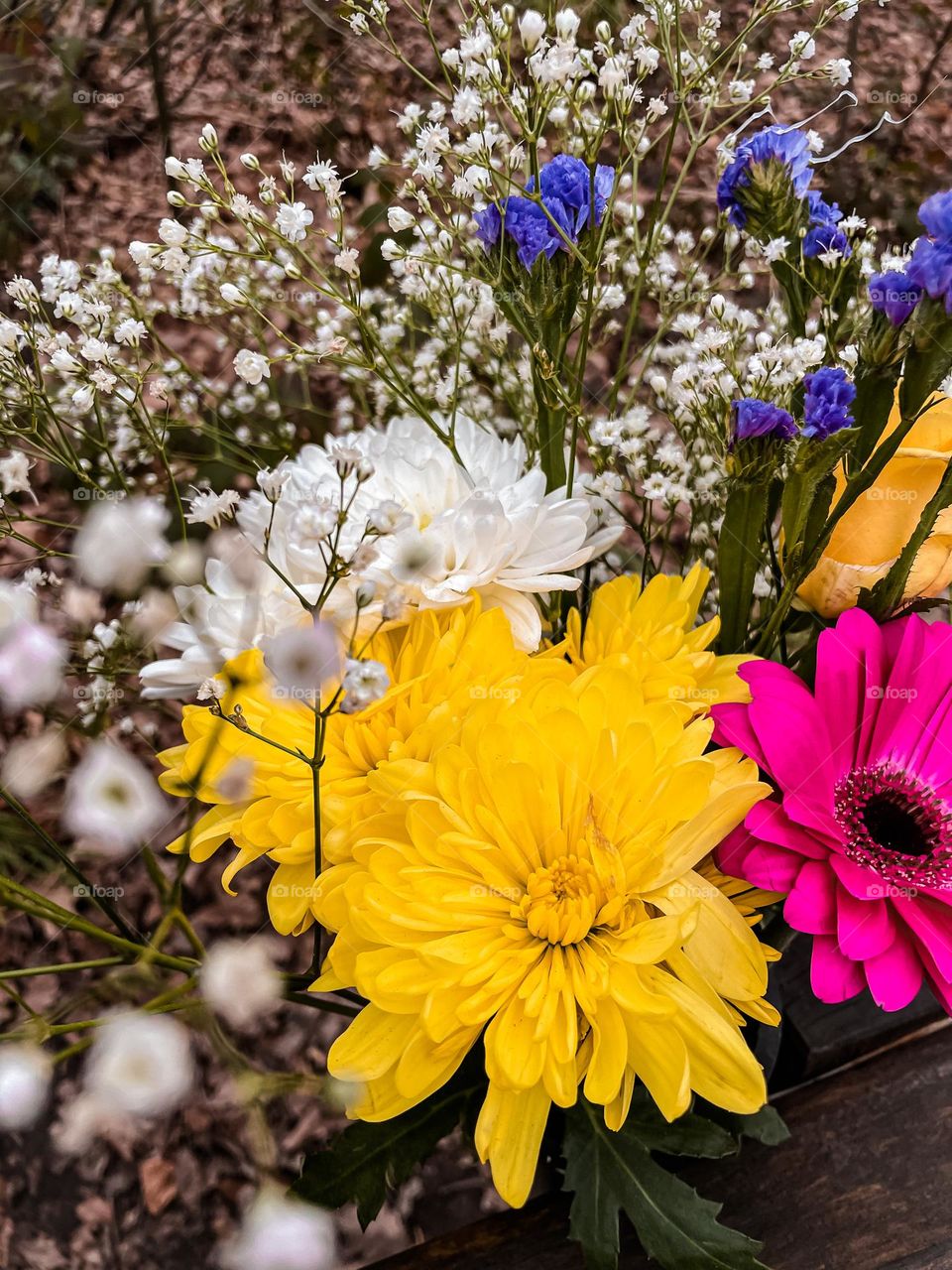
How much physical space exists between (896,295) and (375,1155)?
0.59 m

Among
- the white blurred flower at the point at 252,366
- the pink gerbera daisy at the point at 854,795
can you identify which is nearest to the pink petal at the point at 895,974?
the pink gerbera daisy at the point at 854,795

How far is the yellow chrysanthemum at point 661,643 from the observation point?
553 millimetres

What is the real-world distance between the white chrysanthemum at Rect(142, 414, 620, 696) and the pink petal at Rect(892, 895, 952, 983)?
0.24 meters

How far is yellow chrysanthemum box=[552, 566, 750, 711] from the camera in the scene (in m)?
0.55

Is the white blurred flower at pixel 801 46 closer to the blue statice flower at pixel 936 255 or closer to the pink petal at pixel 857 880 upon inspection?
the blue statice flower at pixel 936 255

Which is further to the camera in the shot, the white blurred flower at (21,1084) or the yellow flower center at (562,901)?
the yellow flower center at (562,901)

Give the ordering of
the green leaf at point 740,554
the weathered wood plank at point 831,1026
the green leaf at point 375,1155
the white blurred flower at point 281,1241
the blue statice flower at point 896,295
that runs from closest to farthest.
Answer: the white blurred flower at point 281,1241 → the blue statice flower at point 896,295 → the green leaf at point 740,554 → the green leaf at point 375,1155 → the weathered wood plank at point 831,1026

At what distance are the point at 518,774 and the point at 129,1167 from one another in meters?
1.09

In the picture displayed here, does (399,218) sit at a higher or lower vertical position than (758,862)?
higher

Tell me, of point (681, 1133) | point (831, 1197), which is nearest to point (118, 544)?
point (681, 1133)

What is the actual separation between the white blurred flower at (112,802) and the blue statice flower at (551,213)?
335 millimetres

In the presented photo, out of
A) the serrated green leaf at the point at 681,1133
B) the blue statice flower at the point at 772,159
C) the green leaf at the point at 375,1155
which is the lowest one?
the green leaf at the point at 375,1155

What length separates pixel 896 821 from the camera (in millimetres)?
606

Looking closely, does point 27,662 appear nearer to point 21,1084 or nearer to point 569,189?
point 21,1084
